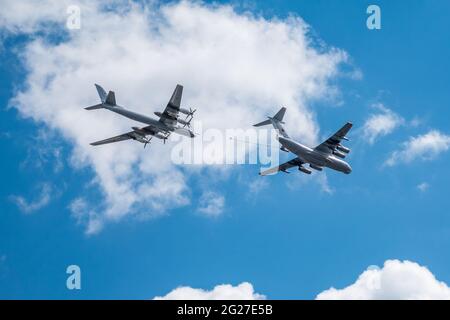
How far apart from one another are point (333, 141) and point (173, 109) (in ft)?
75.5

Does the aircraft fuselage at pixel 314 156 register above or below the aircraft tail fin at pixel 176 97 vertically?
below

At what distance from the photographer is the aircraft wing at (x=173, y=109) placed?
77.8 meters

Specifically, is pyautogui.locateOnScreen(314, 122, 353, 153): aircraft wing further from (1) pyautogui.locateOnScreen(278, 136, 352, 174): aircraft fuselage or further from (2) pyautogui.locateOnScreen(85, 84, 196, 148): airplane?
(2) pyautogui.locateOnScreen(85, 84, 196, 148): airplane

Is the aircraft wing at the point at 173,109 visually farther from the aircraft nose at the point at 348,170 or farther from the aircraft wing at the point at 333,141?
the aircraft nose at the point at 348,170

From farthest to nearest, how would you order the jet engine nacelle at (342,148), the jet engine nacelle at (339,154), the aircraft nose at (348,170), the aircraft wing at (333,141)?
the jet engine nacelle at (339,154), the jet engine nacelle at (342,148), the aircraft nose at (348,170), the aircraft wing at (333,141)

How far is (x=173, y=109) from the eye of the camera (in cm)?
7869

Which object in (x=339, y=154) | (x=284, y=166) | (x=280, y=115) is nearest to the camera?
(x=339, y=154)

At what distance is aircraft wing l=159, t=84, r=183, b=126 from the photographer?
77750mm

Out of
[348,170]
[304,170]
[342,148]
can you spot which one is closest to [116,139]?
[304,170]

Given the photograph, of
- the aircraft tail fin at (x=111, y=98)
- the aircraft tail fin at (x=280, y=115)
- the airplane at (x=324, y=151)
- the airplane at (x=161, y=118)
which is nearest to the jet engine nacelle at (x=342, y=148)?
the airplane at (x=324, y=151)

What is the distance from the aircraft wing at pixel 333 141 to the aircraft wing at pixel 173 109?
20.2m

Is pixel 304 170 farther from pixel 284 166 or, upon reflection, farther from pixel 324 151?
pixel 324 151
